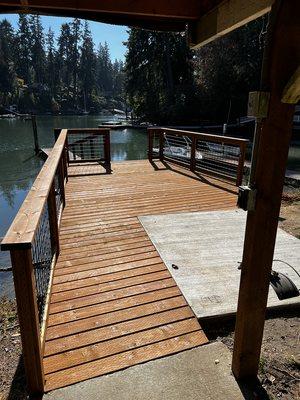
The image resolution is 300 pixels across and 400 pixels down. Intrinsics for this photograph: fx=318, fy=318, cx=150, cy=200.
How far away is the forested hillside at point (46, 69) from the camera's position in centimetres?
6041

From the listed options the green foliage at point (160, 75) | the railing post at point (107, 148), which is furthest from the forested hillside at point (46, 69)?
the railing post at point (107, 148)

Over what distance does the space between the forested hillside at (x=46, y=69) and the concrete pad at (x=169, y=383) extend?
61.8 metres

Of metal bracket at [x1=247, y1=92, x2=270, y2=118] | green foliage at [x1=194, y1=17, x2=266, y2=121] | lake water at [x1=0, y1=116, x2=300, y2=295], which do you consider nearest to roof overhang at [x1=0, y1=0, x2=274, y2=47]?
metal bracket at [x1=247, y1=92, x2=270, y2=118]

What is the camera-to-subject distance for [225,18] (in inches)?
82.3

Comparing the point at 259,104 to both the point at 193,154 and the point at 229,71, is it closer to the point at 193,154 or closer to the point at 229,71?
the point at 193,154

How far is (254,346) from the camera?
2.01 metres

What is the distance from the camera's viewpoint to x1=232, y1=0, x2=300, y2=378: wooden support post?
4.83ft

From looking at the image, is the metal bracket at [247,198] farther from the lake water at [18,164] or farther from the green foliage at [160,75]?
the green foliage at [160,75]

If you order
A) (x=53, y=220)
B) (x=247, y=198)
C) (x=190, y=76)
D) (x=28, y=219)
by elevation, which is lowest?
(x=53, y=220)

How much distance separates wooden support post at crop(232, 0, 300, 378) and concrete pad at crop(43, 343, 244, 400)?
136 millimetres

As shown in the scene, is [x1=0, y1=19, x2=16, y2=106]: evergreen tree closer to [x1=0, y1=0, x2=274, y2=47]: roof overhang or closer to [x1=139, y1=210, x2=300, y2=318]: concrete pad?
[x1=139, y1=210, x2=300, y2=318]: concrete pad

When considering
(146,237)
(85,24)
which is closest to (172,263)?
(146,237)

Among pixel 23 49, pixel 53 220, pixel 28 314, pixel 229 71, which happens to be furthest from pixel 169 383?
pixel 23 49

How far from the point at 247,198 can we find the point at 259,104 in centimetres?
49
